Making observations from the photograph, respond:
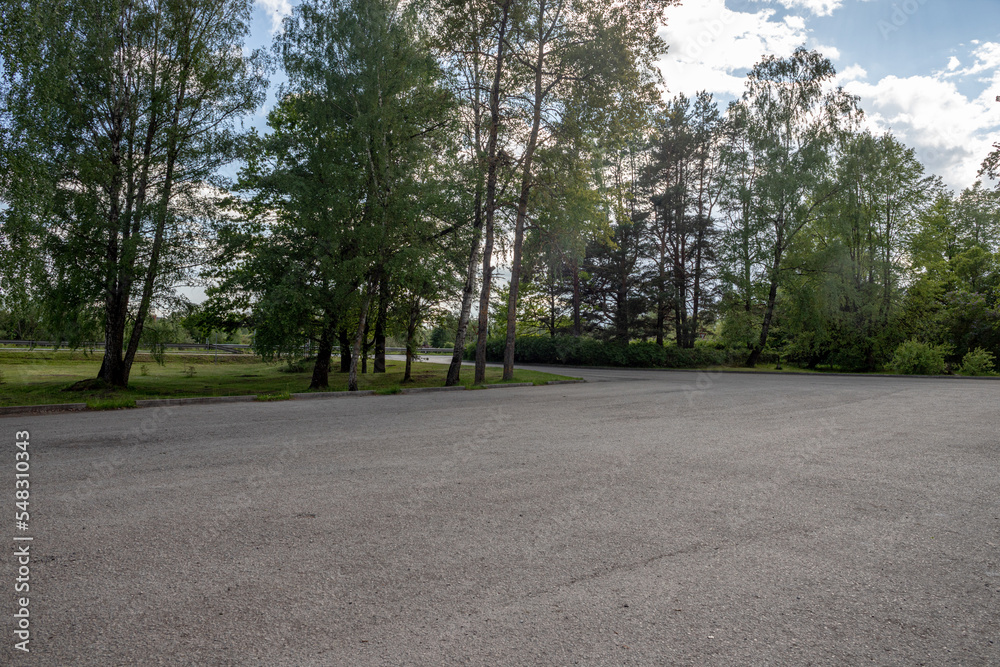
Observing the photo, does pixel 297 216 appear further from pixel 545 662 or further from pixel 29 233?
pixel 545 662

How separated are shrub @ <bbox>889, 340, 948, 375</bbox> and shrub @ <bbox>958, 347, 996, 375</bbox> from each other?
3.23 feet

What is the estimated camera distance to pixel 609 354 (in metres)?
33.7

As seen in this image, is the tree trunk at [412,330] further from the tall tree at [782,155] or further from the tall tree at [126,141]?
the tall tree at [782,155]

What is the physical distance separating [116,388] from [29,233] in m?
4.28

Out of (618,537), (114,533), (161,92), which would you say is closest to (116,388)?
(161,92)

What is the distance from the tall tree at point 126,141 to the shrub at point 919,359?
30802 millimetres

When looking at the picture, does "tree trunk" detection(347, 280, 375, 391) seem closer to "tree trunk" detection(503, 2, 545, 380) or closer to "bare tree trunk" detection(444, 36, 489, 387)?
"bare tree trunk" detection(444, 36, 489, 387)

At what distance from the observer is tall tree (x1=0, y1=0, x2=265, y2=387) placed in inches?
549

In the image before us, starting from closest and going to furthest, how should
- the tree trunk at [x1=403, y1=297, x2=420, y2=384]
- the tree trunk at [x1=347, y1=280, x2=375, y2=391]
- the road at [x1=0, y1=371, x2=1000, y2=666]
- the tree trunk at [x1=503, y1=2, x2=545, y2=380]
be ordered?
the road at [x1=0, y1=371, x2=1000, y2=666], the tree trunk at [x1=347, y1=280, x2=375, y2=391], the tree trunk at [x1=503, y1=2, x2=545, y2=380], the tree trunk at [x1=403, y1=297, x2=420, y2=384]

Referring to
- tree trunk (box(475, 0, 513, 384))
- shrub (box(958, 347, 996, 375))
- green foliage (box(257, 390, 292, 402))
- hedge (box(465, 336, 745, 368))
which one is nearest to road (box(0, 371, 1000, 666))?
green foliage (box(257, 390, 292, 402))

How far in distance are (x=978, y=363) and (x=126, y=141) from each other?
3581 centimetres

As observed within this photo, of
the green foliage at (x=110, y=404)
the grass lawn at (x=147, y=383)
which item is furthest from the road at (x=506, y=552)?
the grass lawn at (x=147, y=383)

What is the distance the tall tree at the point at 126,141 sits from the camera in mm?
13938

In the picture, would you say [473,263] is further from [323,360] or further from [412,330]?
[323,360]
